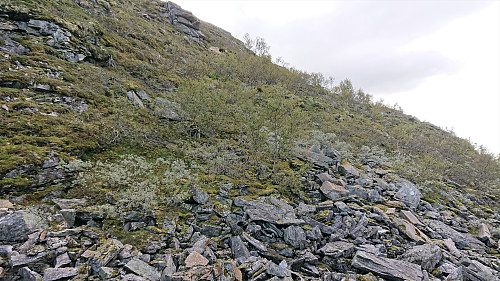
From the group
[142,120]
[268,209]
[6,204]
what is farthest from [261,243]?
[142,120]

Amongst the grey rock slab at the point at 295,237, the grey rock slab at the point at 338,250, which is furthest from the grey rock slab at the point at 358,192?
the grey rock slab at the point at 295,237

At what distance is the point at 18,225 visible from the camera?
6438 millimetres

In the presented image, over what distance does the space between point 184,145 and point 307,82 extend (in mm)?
49478

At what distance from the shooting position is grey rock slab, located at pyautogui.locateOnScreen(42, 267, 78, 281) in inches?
216

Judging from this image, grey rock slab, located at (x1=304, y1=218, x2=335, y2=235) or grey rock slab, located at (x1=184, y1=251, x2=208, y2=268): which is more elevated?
grey rock slab, located at (x1=304, y1=218, x2=335, y2=235)

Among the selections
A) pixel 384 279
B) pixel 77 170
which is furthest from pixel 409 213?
pixel 77 170

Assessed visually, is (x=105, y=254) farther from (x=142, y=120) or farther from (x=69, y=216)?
(x=142, y=120)

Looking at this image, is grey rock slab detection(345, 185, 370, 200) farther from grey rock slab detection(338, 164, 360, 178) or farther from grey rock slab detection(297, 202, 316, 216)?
grey rock slab detection(297, 202, 316, 216)

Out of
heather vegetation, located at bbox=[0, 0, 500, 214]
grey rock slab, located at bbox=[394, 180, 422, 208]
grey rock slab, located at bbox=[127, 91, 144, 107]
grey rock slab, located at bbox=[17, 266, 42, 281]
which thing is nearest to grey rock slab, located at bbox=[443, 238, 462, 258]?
grey rock slab, located at bbox=[394, 180, 422, 208]

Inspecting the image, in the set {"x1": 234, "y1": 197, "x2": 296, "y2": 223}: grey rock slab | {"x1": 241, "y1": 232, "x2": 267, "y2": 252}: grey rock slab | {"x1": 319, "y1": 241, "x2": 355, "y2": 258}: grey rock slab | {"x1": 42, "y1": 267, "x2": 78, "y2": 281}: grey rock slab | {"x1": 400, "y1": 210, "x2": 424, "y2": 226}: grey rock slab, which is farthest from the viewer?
{"x1": 400, "y1": 210, "x2": 424, "y2": 226}: grey rock slab

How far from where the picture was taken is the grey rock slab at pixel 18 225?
621 centimetres

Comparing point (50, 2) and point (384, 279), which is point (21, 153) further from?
point (50, 2)

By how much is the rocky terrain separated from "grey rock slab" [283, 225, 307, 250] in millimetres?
44

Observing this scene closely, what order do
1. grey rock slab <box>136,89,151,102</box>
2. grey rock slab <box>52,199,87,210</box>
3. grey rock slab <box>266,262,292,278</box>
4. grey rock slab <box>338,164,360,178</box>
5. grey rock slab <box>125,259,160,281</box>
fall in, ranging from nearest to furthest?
grey rock slab <box>125,259,160,281</box>
grey rock slab <box>266,262,292,278</box>
grey rock slab <box>52,199,87,210</box>
grey rock slab <box>338,164,360,178</box>
grey rock slab <box>136,89,151,102</box>
